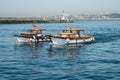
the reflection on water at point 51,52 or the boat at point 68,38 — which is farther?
the boat at point 68,38

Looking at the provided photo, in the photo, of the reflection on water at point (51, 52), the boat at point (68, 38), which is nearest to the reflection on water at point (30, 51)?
the reflection on water at point (51, 52)

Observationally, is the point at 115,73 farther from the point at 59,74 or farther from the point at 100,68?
the point at 59,74

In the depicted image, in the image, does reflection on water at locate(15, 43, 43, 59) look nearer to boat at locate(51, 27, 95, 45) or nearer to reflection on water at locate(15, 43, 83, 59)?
reflection on water at locate(15, 43, 83, 59)

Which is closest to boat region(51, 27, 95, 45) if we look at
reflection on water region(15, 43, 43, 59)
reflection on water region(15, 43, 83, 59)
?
reflection on water region(15, 43, 43, 59)

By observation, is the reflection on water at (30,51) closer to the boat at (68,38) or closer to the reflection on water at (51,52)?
the reflection on water at (51,52)

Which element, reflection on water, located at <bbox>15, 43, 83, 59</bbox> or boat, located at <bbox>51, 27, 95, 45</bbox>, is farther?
boat, located at <bbox>51, 27, 95, 45</bbox>

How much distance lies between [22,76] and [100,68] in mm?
7514

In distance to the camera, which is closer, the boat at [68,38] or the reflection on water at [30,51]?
the reflection on water at [30,51]

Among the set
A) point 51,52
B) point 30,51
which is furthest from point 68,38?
point 51,52

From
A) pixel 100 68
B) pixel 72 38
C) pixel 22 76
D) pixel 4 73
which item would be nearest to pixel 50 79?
pixel 22 76

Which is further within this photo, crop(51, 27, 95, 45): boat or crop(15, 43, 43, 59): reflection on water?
crop(51, 27, 95, 45): boat

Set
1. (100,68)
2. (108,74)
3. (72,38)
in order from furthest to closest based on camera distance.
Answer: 1. (72,38)
2. (100,68)
3. (108,74)

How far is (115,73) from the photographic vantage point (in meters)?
25.5

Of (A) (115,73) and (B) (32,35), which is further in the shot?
(B) (32,35)
